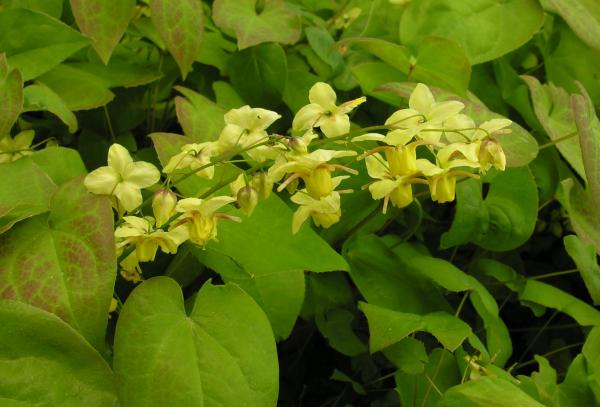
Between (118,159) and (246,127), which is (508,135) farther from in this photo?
(118,159)

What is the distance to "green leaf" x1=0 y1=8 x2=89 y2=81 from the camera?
0.93 meters

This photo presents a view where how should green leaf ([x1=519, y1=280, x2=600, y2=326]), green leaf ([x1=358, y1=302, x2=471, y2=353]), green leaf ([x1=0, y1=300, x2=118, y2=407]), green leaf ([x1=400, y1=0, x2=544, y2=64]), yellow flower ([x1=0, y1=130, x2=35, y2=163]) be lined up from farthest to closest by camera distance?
green leaf ([x1=400, y1=0, x2=544, y2=64]) → green leaf ([x1=519, y1=280, x2=600, y2=326]) → yellow flower ([x1=0, y1=130, x2=35, y2=163]) → green leaf ([x1=358, y1=302, x2=471, y2=353]) → green leaf ([x1=0, y1=300, x2=118, y2=407])

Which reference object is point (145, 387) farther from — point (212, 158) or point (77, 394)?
point (212, 158)

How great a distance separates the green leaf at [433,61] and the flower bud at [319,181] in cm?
41

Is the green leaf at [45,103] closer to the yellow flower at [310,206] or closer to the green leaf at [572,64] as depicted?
the yellow flower at [310,206]

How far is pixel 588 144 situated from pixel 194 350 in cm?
50

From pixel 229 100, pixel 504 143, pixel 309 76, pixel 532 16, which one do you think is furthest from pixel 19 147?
pixel 532 16

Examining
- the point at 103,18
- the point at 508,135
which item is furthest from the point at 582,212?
the point at 103,18

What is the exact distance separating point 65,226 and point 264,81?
1.59ft

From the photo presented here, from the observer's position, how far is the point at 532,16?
3.89 feet

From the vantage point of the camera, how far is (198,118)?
3.00 feet

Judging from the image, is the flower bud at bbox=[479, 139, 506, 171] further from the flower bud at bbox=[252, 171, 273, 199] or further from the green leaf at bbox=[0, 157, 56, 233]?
the green leaf at bbox=[0, 157, 56, 233]

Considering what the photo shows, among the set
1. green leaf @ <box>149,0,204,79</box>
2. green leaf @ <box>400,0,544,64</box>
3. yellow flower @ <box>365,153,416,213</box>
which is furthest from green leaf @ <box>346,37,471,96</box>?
yellow flower @ <box>365,153,416,213</box>

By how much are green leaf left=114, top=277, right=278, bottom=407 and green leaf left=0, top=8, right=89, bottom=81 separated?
1.30 feet
